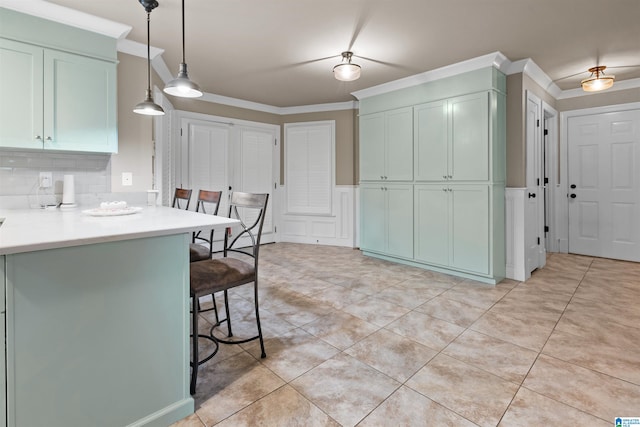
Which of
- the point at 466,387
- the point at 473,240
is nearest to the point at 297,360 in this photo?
the point at 466,387

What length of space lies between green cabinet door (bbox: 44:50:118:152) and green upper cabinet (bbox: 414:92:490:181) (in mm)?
3254

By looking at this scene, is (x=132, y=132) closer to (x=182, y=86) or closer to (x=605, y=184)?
(x=182, y=86)

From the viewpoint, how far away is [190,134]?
182 inches

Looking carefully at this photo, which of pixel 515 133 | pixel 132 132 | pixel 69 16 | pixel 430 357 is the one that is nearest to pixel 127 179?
pixel 132 132

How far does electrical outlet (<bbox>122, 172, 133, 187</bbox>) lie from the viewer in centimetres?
291

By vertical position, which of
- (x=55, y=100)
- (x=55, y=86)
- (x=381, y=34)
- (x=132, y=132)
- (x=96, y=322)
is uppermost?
(x=381, y=34)

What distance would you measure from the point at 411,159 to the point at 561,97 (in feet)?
8.71

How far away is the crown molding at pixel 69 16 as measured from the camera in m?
2.27

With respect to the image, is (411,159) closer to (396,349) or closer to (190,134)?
(396,349)

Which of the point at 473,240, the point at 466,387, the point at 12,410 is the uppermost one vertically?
the point at 473,240

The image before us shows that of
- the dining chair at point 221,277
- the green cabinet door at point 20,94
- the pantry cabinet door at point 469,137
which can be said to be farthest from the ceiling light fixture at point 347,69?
the green cabinet door at point 20,94

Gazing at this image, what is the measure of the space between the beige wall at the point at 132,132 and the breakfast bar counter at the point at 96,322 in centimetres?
151

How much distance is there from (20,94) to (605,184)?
6.55 m

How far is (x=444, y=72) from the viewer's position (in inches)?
144
